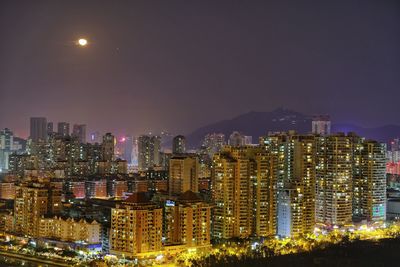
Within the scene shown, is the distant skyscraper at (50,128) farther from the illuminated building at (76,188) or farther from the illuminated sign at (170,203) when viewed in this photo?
the illuminated sign at (170,203)

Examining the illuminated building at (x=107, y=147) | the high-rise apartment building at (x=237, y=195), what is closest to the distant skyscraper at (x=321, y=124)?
the high-rise apartment building at (x=237, y=195)

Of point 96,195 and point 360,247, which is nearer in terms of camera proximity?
point 360,247

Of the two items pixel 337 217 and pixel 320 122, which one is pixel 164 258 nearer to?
pixel 337 217

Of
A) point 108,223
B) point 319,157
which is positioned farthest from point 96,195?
point 319,157

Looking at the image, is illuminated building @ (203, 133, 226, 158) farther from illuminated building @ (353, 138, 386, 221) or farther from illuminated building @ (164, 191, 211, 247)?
illuminated building @ (164, 191, 211, 247)

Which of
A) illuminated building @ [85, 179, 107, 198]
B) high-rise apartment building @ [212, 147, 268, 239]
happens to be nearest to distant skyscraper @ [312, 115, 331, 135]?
high-rise apartment building @ [212, 147, 268, 239]
